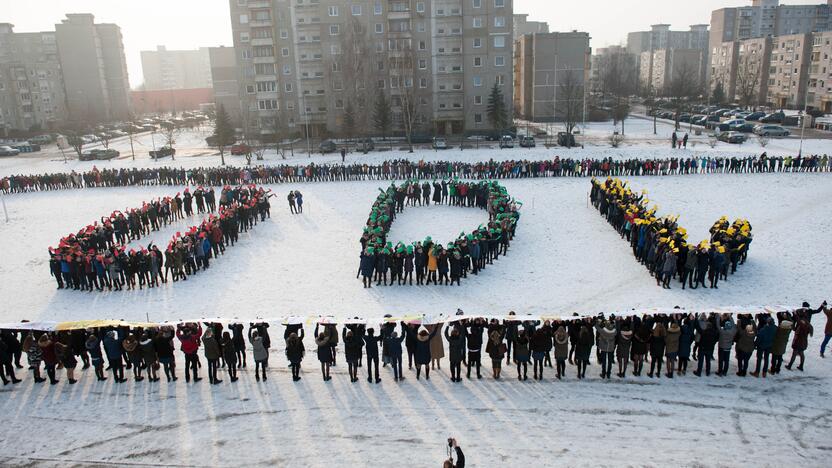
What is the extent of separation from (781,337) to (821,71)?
67735 millimetres

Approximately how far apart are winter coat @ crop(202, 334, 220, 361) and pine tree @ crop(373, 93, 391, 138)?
4060 centimetres

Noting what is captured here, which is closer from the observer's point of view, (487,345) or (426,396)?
(426,396)

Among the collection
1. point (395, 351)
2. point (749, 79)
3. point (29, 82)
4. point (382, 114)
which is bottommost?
point (395, 351)

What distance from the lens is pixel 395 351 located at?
34.5 feet

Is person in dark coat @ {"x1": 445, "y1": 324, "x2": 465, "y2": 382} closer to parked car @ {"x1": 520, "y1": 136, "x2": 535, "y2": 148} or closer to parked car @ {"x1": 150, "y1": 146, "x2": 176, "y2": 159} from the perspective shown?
parked car @ {"x1": 520, "y1": 136, "x2": 535, "y2": 148}

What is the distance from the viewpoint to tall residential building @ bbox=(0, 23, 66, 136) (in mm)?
70625

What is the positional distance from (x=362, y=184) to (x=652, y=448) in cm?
2420

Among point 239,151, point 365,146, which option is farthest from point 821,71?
point 239,151

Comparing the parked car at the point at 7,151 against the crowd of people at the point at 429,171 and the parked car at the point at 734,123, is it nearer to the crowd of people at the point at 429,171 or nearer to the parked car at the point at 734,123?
the crowd of people at the point at 429,171

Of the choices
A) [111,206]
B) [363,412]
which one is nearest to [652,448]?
[363,412]

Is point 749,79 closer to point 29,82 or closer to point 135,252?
point 135,252

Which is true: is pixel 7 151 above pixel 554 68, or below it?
below

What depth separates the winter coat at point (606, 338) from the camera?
1034 cm

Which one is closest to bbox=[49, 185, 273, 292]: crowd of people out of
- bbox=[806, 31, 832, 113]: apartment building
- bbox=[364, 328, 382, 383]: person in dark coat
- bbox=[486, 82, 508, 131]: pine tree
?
bbox=[364, 328, 382, 383]: person in dark coat
